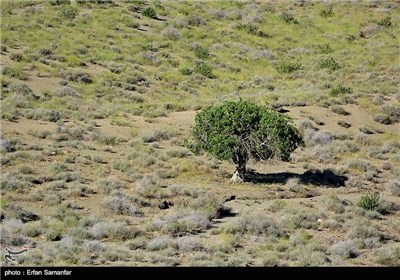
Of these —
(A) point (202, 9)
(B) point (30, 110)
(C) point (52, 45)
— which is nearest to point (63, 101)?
(B) point (30, 110)

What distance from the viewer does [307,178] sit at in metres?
29.1

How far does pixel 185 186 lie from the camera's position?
2591cm

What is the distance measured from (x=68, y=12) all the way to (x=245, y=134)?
33711 millimetres

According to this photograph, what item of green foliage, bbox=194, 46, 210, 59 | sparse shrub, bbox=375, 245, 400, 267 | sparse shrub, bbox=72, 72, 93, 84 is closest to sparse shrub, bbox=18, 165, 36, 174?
sparse shrub, bbox=375, 245, 400, 267

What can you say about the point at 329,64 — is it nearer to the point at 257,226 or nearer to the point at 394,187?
the point at 394,187

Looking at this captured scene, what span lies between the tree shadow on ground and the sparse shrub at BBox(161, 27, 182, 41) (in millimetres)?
30087

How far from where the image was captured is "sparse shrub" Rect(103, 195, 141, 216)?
22.3m

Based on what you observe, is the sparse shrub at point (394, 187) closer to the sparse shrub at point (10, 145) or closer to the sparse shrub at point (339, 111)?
the sparse shrub at point (339, 111)

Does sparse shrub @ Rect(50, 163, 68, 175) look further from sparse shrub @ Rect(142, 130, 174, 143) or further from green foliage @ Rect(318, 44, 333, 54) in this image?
green foliage @ Rect(318, 44, 333, 54)

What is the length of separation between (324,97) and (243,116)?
17322 mm

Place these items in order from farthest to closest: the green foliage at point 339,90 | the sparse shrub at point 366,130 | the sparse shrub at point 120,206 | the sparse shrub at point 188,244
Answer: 1. the green foliage at point 339,90
2. the sparse shrub at point 366,130
3. the sparse shrub at point 120,206
4. the sparse shrub at point 188,244

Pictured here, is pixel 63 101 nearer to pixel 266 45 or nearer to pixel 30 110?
pixel 30 110

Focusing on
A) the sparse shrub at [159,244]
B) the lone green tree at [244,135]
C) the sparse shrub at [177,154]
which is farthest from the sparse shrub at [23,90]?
the sparse shrub at [159,244]

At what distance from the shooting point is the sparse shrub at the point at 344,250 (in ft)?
61.8
